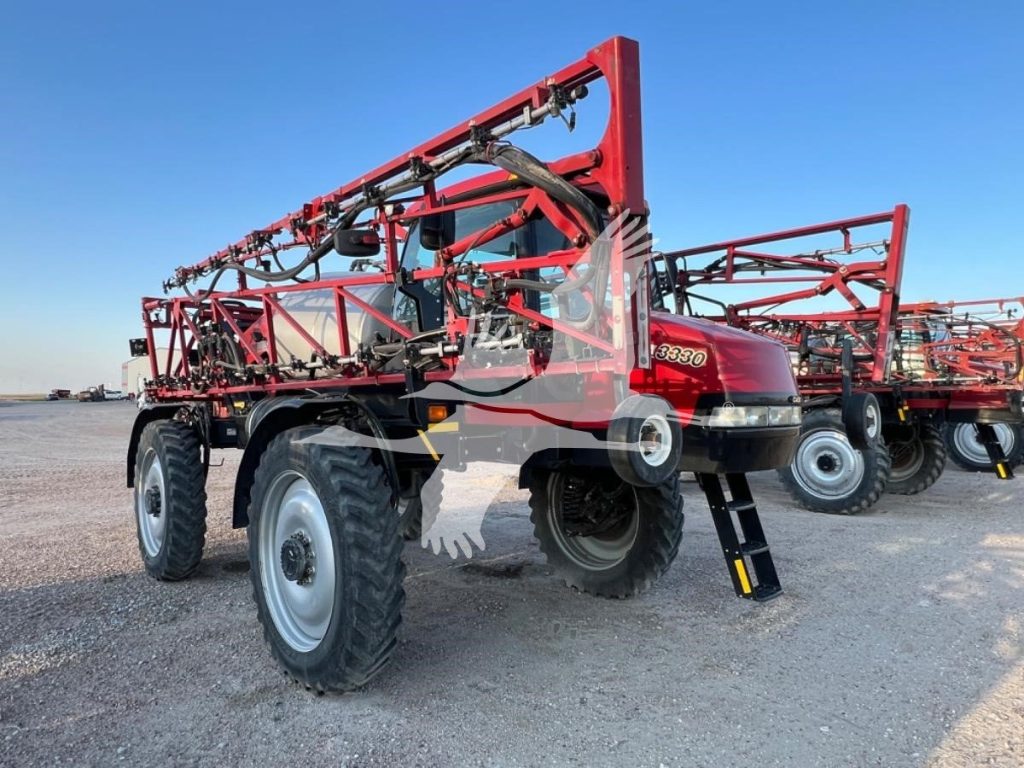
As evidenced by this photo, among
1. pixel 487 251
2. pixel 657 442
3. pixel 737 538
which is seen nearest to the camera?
pixel 657 442

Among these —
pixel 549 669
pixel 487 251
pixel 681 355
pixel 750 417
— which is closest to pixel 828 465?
pixel 750 417

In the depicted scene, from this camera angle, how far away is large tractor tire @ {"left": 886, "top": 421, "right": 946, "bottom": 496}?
28.5ft

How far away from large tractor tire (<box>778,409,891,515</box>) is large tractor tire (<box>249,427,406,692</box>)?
19.7 feet

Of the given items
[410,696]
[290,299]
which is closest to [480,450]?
[410,696]

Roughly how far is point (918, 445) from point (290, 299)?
8.19 m

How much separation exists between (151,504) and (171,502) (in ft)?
1.70

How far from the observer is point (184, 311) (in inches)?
216

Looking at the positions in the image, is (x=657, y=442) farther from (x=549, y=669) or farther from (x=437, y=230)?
(x=437, y=230)

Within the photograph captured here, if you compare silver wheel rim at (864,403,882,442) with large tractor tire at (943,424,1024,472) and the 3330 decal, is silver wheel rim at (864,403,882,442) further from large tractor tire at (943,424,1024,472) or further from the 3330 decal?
large tractor tire at (943,424,1024,472)

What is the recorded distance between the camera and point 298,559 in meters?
3.27

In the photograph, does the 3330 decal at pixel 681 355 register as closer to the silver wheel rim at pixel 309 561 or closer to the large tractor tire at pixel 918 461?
the silver wheel rim at pixel 309 561

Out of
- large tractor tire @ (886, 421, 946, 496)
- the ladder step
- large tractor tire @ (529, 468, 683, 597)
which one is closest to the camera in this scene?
the ladder step

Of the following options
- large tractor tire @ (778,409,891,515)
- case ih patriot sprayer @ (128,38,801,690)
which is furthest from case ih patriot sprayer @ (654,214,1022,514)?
case ih patriot sprayer @ (128,38,801,690)

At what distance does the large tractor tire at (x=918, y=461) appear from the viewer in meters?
8.68
